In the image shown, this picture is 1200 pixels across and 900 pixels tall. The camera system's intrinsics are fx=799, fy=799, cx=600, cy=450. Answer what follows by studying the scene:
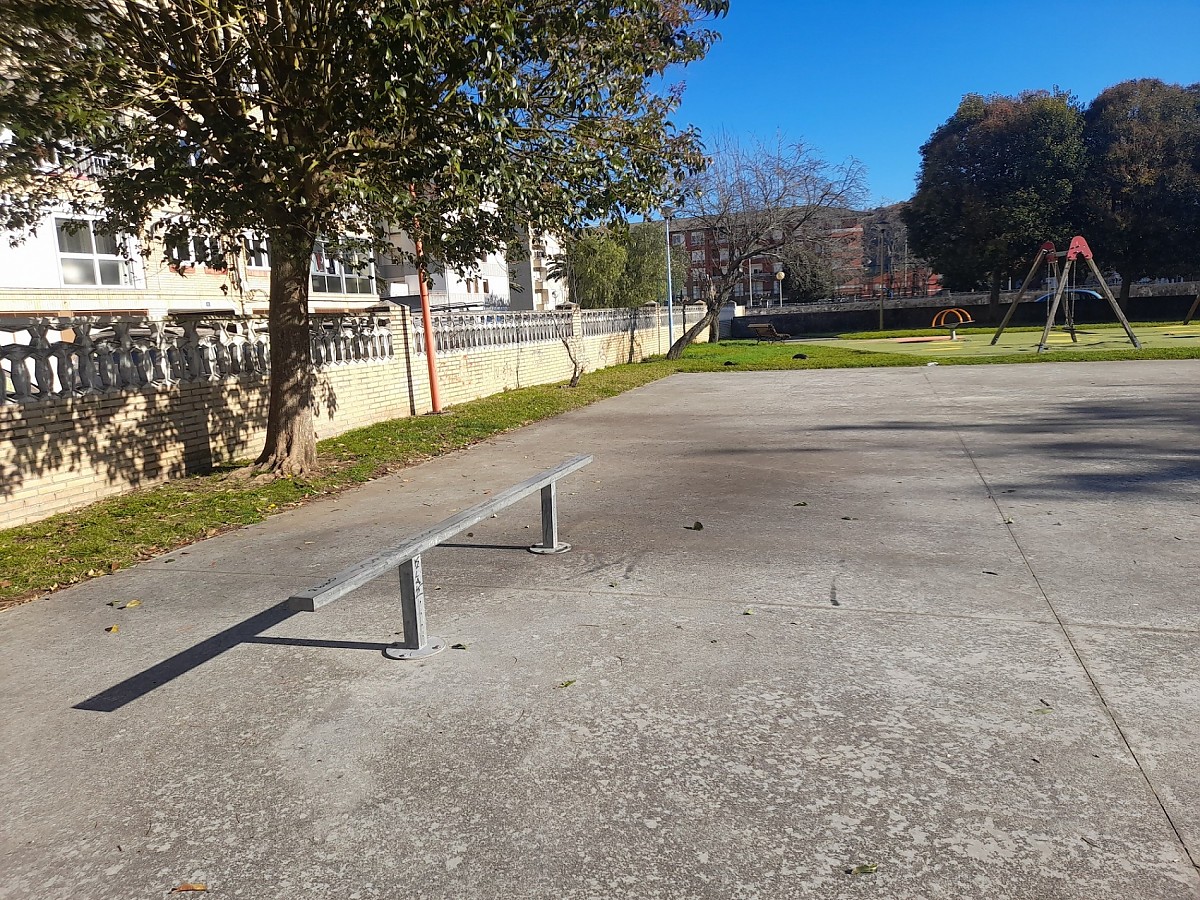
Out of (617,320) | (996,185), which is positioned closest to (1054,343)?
(617,320)

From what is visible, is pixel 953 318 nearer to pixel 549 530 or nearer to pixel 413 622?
pixel 549 530

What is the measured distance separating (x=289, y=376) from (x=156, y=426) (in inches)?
55.2

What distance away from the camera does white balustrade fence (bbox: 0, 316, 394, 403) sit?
689 cm

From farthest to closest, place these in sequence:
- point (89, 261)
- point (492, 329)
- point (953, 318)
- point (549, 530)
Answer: point (953, 318), point (89, 261), point (492, 329), point (549, 530)

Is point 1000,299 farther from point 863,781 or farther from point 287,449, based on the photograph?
point 863,781

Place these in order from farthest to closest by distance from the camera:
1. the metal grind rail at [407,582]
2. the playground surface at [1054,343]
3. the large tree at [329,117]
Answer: the playground surface at [1054,343] < the large tree at [329,117] < the metal grind rail at [407,582]

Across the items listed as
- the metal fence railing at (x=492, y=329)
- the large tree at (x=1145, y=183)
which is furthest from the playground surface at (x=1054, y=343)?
the large tree at (x=1145, y=183)

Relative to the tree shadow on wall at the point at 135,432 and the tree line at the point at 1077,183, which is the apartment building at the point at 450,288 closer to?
the tree shadow on wall at the point at 135,432

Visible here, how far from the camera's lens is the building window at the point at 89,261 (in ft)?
61.5

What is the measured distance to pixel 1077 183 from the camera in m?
43.1

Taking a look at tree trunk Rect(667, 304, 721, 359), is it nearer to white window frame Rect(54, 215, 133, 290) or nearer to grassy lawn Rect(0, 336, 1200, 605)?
grassy lawn Rect(0, 336, 1200, 605)

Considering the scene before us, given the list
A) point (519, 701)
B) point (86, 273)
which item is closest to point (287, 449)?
point (519, 701)

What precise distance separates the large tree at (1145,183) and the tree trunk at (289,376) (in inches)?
1800

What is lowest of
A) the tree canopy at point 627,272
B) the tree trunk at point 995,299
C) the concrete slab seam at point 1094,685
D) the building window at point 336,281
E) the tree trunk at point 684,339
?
the concrete slab seam at point 1094,685
